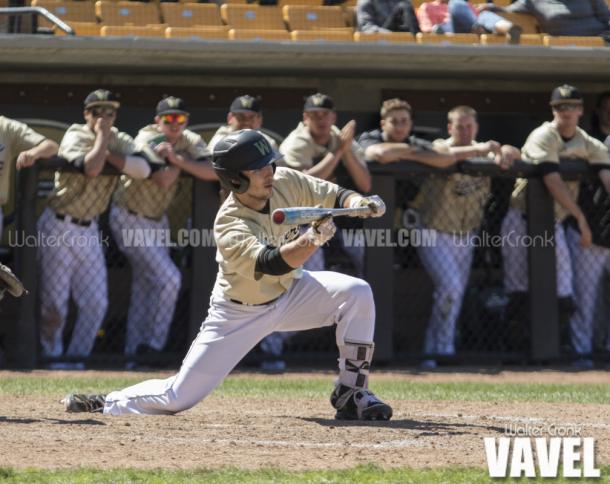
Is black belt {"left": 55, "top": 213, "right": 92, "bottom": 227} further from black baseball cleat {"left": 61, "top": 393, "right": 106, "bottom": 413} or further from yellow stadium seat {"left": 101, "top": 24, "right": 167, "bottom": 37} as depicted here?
black baseball cleat {"left": 61, "top": 393, "right": 106, "bottom": 413}

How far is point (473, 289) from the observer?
1024 centimetres

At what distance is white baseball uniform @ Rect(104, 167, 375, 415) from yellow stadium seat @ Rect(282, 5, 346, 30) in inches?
228

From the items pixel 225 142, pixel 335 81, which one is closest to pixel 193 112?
pixel 335 81

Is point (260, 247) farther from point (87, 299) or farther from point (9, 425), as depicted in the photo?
point (87, 299)

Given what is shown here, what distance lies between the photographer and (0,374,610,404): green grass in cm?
788

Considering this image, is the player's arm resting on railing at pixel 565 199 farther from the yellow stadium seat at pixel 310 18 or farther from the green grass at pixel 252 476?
the green grass at pixel 252 476

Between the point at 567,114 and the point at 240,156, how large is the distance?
4.80m

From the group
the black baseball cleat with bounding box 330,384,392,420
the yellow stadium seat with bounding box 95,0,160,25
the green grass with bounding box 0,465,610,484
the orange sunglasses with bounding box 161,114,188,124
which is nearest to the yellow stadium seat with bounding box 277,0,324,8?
the yellow stadium seat with bounding box 95,0,160,25

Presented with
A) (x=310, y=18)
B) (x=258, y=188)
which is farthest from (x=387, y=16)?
(x=258, y=188)

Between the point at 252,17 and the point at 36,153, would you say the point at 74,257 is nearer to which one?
the point at 36,153

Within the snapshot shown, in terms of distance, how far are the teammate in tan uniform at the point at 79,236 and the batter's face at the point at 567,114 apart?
328 cm

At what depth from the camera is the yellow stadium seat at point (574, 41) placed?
11523 millimetres

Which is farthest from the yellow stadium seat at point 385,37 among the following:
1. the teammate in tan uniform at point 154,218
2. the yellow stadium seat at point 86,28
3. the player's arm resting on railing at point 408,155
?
the yellow stadium seat at point 86,28

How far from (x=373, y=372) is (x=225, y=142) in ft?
13.1
